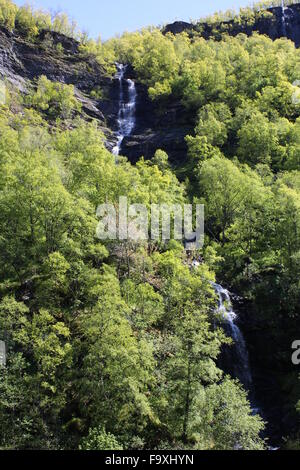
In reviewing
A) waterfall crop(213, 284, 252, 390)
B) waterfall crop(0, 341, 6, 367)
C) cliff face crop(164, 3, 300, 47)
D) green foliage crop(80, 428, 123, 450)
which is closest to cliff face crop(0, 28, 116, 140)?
waterfall crop(213, 284, 252, 390)

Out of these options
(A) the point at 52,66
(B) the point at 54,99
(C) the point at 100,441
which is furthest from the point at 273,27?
(C) the point at 100,441

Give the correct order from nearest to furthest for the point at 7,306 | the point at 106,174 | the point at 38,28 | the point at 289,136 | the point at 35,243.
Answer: the point at 7,306 → the point at 35,243 → the point at 106,174 → the point at 289,136 → the point at 38,28

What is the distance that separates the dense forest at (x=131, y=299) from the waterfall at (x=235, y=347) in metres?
1.06

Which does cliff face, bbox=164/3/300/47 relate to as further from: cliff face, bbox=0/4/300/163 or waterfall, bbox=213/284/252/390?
waterfall, bbox=213/284/252/390

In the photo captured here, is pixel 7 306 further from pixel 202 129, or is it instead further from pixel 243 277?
pixel 202 129

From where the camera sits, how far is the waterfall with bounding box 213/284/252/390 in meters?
37.8

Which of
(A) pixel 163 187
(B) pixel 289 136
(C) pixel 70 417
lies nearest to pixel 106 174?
(A) pixel 163 187

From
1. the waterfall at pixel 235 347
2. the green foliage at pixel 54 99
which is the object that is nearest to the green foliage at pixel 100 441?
the waterfall at pixel 235 347

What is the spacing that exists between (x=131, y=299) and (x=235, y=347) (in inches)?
447

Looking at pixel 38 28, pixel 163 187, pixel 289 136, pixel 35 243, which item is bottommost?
pixel 35 243

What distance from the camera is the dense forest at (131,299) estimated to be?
2678 centimetres
